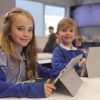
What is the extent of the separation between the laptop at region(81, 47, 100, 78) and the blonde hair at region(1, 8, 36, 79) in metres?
0.31

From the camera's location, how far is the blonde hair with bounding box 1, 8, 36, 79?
114cm

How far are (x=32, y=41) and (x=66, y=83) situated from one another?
0.41 metres

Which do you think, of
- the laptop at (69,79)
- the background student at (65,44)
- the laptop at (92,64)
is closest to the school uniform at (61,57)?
the background student at (65,44)

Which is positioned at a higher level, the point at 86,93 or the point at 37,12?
the point at 37,12

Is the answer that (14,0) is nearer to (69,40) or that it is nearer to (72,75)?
(69,40)

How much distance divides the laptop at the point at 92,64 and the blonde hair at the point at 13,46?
0.31m

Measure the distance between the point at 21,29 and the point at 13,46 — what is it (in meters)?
0.11

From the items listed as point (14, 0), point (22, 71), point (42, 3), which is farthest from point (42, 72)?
point (42, 3)

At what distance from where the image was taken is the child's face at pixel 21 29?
1.14 meters

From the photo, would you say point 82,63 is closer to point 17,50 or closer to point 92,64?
point 92,64

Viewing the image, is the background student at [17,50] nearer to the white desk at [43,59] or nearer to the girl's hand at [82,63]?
the girl's hand at [82,63]

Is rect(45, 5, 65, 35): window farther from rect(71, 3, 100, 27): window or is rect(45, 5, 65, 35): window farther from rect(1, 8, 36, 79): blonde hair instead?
rect(1, 8, 36, 79): blonde hair

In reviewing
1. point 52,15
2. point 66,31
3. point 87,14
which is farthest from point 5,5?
point 66,31

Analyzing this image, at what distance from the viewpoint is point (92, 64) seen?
1.33 metres
